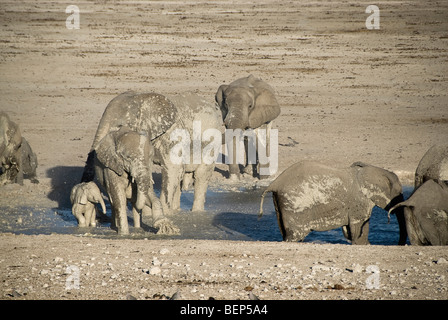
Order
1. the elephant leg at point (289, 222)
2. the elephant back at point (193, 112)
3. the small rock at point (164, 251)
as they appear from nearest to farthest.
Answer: the small rock at point (164, 251), the elephant leg at point (289, 222), the elephant back at point (193, 112)

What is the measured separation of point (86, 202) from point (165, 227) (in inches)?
37.4

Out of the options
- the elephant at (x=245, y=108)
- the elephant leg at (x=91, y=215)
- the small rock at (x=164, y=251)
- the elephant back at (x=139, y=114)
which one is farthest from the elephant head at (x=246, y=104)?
the small rock at (x=164, y=251)

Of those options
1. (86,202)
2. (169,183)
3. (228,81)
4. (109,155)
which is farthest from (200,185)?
(228,81)

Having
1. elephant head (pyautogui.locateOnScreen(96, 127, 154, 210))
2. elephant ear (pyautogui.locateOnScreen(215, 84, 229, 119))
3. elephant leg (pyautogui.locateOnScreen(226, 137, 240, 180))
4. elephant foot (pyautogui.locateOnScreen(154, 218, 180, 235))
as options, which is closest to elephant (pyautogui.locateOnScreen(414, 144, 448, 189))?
elephant foot (pyautogui.locateOnScreen(154, 218, 180, 235))

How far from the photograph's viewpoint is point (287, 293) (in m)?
5.72

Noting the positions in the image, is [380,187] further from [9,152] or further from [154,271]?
[9,152]

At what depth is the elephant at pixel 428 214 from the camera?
290 inches

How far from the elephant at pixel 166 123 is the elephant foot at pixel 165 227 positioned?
0.95m

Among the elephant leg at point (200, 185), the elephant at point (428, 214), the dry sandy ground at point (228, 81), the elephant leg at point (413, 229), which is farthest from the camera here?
the elephant leg at point (200, 185)

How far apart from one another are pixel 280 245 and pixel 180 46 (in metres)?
17.0

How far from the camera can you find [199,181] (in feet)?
32.3

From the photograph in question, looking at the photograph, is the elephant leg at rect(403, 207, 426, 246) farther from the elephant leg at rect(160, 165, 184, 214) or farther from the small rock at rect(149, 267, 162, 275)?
the elephant leg at rect(160, 165, 184, 214)

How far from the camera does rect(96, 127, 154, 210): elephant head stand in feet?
26.3

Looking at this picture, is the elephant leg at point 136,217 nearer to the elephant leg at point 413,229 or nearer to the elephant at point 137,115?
the elephant at point 137,115
